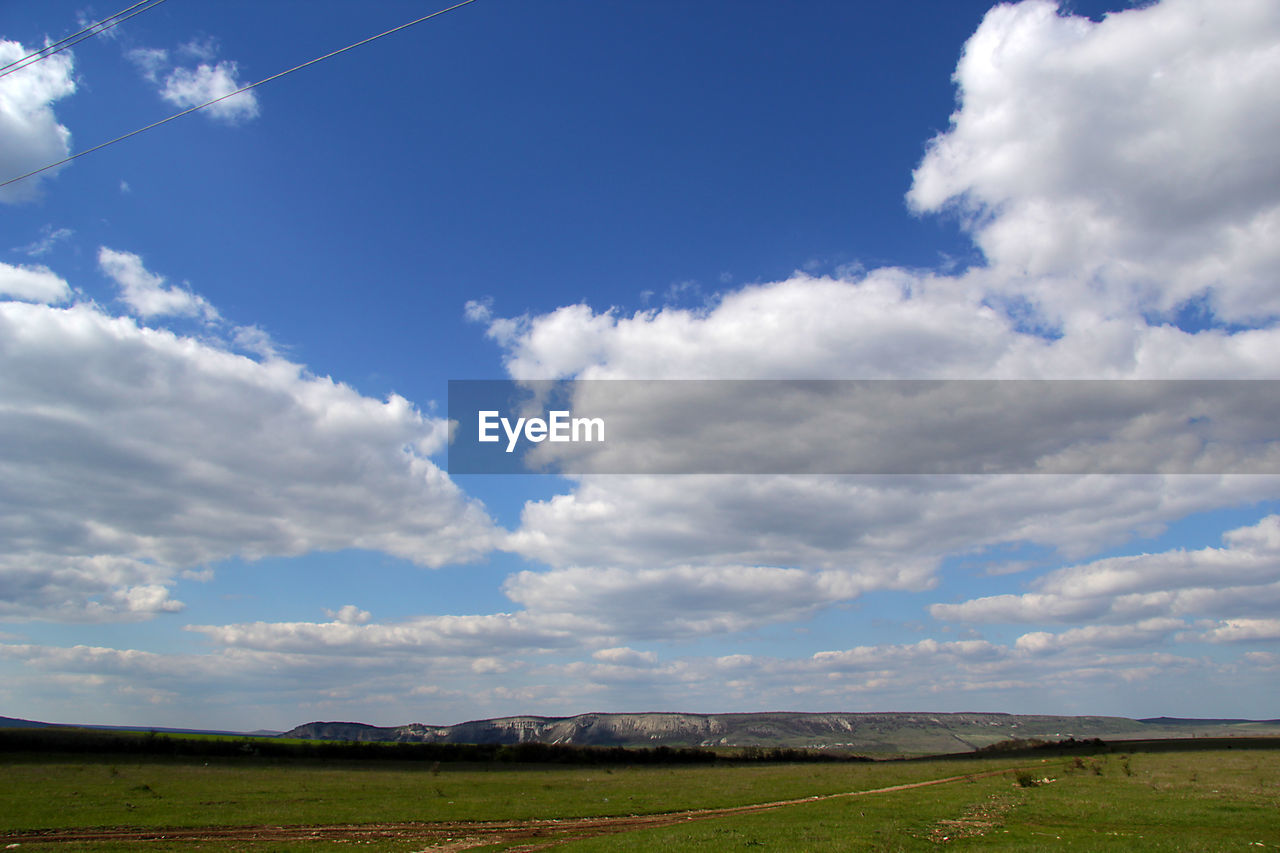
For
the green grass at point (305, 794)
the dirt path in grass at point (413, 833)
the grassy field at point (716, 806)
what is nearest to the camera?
the grassy field at point (716, 806)

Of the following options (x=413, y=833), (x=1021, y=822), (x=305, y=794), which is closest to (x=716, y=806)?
(x=413, y=833)

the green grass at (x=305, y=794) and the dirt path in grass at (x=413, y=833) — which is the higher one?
the dirt path in grass at (x=413, y=833)

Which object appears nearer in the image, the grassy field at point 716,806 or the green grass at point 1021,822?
the green grass at point 1021,822

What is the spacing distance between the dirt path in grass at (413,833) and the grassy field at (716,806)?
40 cm

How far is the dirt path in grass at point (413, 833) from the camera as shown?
31219 mm

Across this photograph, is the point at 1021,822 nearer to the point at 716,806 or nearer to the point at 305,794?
the point at 716,806

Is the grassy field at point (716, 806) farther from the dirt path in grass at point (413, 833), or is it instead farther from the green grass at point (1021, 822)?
the dirt path in grass at point (413, 833)

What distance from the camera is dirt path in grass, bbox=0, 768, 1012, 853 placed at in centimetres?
3122

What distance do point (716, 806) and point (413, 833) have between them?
20343 mm

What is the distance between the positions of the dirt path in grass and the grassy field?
0.40 m

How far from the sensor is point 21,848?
29234 millimetres

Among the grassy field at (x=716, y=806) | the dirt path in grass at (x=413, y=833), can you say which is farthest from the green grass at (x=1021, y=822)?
the dirt path in grass at (x=413, y=833)

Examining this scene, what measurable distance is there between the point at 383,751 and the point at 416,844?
90187 millimetres

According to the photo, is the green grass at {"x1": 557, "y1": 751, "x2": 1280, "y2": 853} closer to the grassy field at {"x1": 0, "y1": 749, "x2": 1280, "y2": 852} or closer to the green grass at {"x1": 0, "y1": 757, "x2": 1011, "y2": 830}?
the grassy field at {"x1": 0, "y1": 749, "x2": 1280, "y2": 852}
